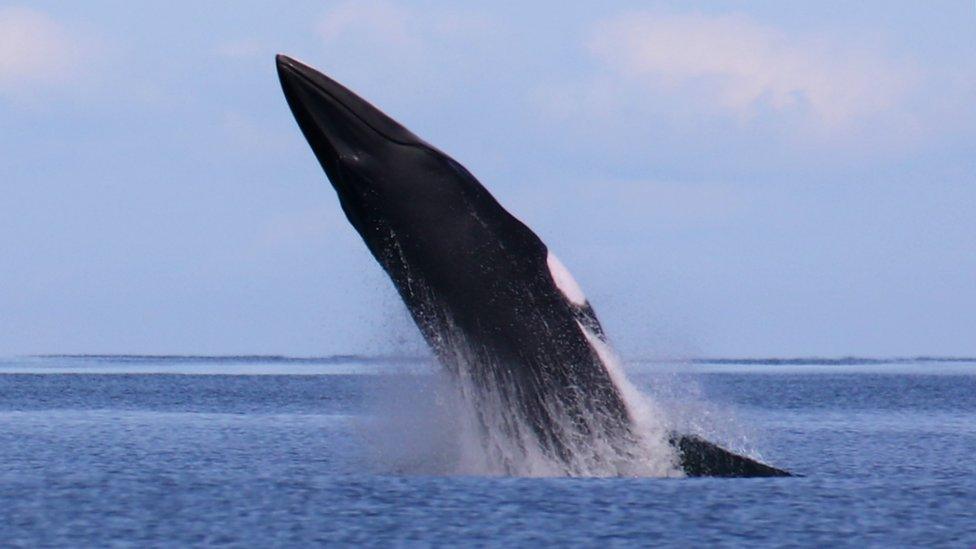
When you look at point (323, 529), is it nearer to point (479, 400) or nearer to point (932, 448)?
point (479, 400)

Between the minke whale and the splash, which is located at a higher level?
the minke whale

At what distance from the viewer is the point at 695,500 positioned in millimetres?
19531

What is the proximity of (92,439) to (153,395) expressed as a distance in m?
44.7

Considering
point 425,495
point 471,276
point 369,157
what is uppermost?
point 369,157

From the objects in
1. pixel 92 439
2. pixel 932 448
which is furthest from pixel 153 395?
pixel 932 448

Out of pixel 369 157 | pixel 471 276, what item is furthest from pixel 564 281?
pixel 369 157

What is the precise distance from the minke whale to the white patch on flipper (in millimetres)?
17

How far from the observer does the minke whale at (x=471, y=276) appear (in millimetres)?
18312

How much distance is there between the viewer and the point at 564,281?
1931 cm

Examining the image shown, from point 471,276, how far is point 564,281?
1193 millimetres

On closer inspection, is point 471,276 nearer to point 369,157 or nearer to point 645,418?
point 369,157

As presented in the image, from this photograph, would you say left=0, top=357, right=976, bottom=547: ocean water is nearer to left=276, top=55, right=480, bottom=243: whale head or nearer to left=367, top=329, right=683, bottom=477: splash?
left=367, top=329, right=683, bottom=477: splash

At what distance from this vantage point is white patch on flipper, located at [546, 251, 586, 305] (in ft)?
62.9

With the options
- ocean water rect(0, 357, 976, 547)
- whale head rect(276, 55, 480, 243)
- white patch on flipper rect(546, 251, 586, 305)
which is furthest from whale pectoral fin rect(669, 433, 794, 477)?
whale head rect(276, 55, 480, 243)
